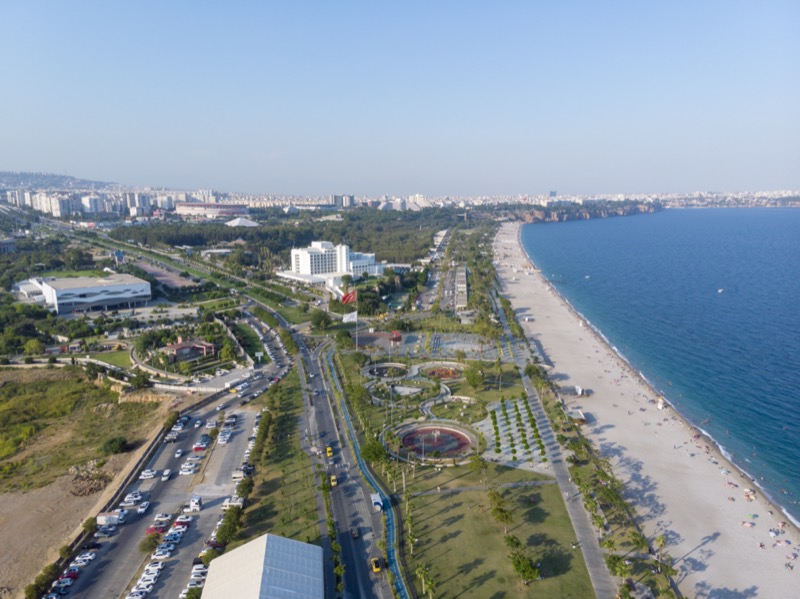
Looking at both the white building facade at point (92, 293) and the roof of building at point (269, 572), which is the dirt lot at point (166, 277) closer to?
the white building facade at point (92, 293)

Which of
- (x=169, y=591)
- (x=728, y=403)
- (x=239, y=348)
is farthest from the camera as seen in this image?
(x=239, y=348)

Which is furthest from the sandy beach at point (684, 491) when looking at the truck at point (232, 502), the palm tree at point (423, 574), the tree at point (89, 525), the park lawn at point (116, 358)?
the park lawn at point (116, 358)

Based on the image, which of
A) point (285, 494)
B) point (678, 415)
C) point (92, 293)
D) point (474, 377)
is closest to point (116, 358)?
point (92, 293)

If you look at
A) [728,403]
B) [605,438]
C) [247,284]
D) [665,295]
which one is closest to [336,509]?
[605,438]

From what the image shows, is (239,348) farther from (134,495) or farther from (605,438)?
(605,438)

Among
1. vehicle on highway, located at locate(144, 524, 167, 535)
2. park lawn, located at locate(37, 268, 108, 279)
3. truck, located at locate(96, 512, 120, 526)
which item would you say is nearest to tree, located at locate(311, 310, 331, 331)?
truck, located at locate(96, 512, 120, 526)

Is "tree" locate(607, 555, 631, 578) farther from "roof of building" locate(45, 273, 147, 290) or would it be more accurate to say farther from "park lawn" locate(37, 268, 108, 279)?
"park lawn" locate(37, 268, 108, 279)
